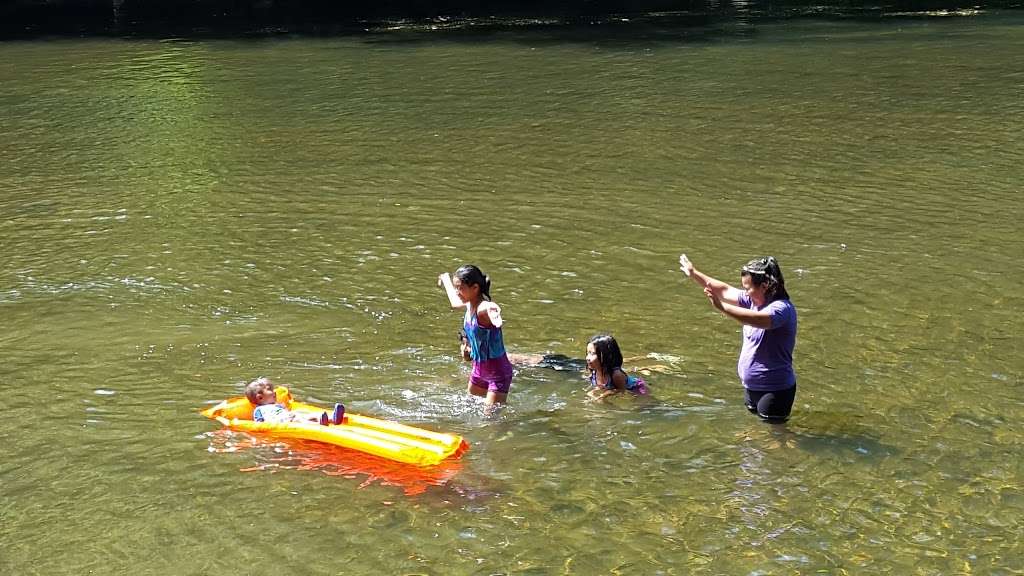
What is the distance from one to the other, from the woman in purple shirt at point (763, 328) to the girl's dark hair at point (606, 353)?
101 centimetres

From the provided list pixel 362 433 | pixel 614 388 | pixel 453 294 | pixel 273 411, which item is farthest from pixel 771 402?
pixel 273 411

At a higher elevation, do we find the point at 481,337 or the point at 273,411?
the point at 481,337

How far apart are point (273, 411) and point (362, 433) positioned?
0.71 meters

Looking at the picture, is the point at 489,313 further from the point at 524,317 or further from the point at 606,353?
the point at 524,317

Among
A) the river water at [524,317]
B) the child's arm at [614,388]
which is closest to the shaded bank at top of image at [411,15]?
the river water at [524,317]

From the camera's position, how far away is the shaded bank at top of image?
29125 millimetres

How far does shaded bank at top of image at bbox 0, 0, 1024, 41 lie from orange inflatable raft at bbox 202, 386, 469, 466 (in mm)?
20685

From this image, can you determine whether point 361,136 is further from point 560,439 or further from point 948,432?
point 948,432

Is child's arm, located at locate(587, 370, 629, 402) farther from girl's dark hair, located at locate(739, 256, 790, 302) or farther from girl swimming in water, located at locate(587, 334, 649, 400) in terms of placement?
girl's dark hair, located at locate(739, 256, 790, 302)

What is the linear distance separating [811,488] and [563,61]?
17.3 meters

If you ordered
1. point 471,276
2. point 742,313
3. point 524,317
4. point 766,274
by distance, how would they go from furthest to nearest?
1. point 524,317
2. point 471,276
3. point 766,274
4. point 742,313

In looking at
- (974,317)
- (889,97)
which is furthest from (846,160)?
(974,317)

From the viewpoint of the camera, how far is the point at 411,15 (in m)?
32.6

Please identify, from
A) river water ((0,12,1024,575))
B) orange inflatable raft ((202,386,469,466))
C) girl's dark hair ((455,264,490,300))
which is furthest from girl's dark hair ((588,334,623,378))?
orange inflatable raft ((202,386,469,466))
